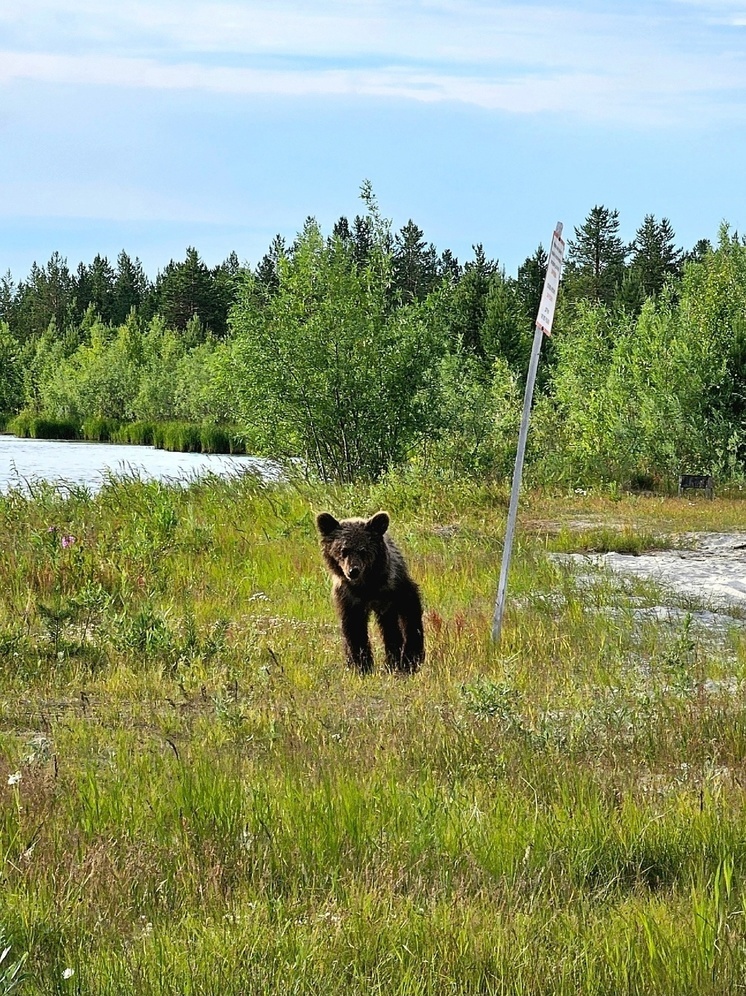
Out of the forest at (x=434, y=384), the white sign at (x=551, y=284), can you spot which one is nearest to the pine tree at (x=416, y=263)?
the forest at (x=434, y=384)

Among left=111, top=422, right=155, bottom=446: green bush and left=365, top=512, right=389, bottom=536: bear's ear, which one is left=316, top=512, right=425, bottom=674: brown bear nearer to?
left=365, top=512, right=389, bottom=536: bear's ear

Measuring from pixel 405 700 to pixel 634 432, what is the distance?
2323 cm

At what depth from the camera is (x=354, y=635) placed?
827 centimetres

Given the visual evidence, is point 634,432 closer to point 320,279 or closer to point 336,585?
point 320,279

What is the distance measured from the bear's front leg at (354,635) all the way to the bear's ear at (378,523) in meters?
0.55

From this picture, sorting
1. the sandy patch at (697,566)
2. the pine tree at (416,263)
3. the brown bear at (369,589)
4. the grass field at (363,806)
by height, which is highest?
the pine tree at (416,263)

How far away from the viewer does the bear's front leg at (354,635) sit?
8.25 m

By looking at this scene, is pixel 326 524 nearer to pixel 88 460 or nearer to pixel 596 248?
pixel 88 460

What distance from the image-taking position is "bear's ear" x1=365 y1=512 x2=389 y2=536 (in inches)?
320

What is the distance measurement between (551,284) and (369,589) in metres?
2.60

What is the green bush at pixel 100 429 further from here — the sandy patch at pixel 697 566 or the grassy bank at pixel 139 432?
the sandy patch at pixel 697 566

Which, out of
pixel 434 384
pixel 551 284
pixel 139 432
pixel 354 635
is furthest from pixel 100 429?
pixel 354 635

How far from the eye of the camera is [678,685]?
6562mm

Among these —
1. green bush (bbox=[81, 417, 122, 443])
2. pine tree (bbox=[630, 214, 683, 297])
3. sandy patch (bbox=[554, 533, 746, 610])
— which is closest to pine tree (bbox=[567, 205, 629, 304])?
pine tree (bbox=[630, 214, 683, 297])
